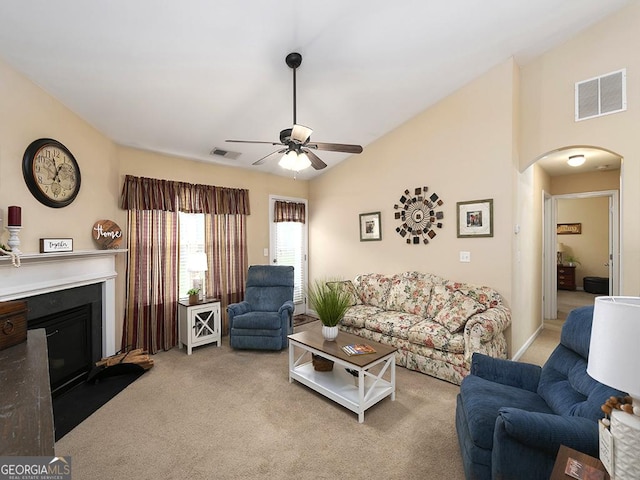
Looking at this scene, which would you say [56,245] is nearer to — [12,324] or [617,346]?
[12,324]

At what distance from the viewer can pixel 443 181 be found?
3947 millimetres

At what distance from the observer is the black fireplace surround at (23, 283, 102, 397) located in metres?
2.75

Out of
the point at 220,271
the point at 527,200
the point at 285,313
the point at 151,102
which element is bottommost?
the point at 285,313

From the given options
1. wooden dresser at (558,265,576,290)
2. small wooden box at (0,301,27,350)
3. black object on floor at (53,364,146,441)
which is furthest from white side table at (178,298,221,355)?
wooden dresser at (558,265,576,290)

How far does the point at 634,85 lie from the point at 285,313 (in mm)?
4310

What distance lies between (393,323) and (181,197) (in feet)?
10.6

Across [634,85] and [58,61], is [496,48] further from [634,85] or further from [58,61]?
[58,61]

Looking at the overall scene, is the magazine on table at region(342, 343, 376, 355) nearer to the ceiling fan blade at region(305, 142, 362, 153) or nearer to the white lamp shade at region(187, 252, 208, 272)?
the ceiling fan blade at region(305, 142, 362, 153)

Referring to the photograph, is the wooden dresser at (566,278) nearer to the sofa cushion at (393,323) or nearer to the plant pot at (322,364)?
the sofa cushion at (393,323)

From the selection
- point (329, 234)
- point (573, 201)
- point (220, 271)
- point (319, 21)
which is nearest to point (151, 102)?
point (319, 21)

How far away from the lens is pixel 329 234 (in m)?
5.51

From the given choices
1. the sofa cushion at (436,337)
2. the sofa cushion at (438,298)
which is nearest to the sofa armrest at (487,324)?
the sofa cushion at (436,337)

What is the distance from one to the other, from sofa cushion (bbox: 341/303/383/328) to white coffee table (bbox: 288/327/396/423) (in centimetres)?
80

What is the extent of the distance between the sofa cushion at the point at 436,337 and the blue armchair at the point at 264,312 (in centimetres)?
161
